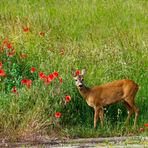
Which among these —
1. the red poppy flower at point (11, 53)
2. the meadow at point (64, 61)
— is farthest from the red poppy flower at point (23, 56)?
the red poppy flower at point (11, 53)

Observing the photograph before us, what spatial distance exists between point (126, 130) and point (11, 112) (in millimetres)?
1736

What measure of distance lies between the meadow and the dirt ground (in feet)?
0.84

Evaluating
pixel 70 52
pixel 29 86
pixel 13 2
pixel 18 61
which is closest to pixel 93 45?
pixel 70 52

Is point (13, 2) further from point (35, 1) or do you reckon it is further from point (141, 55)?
point (141, 55)

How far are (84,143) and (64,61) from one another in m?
2.70

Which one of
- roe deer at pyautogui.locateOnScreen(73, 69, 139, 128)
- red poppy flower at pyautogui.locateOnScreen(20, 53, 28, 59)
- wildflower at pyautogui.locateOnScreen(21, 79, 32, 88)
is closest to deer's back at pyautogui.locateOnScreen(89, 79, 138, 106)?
roe deer at pyautogui.locateOnScreen(73, 69, 139, 128)

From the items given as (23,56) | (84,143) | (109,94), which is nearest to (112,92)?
(109,94)

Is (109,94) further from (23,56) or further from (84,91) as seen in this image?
(23,56)

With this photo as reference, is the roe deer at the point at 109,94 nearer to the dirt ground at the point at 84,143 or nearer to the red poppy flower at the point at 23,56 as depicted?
the dirt ground at the point at 84,143

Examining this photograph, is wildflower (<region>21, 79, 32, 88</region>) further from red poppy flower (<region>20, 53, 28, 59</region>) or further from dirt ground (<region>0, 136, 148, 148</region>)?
red poppy flower (<region>20, 53, 28, 59</region>)

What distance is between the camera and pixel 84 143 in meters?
10.0

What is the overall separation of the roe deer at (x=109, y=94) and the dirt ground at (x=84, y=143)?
1006 millimetres

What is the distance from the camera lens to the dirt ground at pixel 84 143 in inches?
383

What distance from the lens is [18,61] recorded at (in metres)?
12.5
